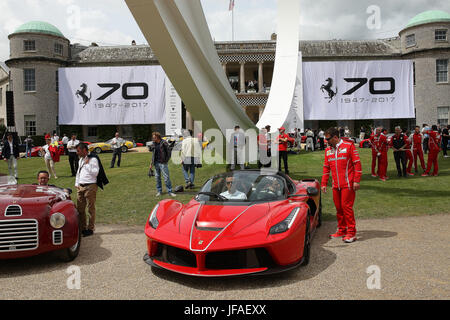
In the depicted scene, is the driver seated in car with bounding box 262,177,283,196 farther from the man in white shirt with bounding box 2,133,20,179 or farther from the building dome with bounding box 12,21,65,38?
the building dome with bounding box 12,21,65,38

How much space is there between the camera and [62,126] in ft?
120

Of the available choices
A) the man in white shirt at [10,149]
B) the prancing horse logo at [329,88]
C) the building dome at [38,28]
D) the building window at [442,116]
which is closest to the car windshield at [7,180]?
the man in white shirt at [10,149]

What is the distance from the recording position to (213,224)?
4.13 metres

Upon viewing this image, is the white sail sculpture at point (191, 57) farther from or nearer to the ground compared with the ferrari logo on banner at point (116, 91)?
nearer to the ground

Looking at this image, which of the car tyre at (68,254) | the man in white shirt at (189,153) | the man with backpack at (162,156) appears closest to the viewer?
the car tyre at (68,254)

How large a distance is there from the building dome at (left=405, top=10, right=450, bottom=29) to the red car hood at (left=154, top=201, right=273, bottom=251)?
41144mm

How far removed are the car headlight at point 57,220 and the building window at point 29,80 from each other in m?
37.8

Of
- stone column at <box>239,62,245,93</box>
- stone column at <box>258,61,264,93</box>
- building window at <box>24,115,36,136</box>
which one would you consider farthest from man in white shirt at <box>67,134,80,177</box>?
stone column at <box>258,61,264,93</box>

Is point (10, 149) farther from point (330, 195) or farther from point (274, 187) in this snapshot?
point (274, 187)

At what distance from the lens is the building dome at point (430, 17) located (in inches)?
1443

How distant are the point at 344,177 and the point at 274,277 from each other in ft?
7.97

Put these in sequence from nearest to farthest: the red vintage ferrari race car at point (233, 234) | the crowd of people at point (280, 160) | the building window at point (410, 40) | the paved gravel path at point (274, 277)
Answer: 1. the paved gravel path at point (274, 277)
2. the red vintage ferrari race car at point (233, 234)
3. the crowd of people at point (280, 160)
4. the building window at point (410, 40)

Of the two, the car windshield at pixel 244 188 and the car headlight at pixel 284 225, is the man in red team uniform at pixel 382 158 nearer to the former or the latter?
the car windshield at pixel 244 188

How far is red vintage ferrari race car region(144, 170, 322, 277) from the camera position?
379 cm
